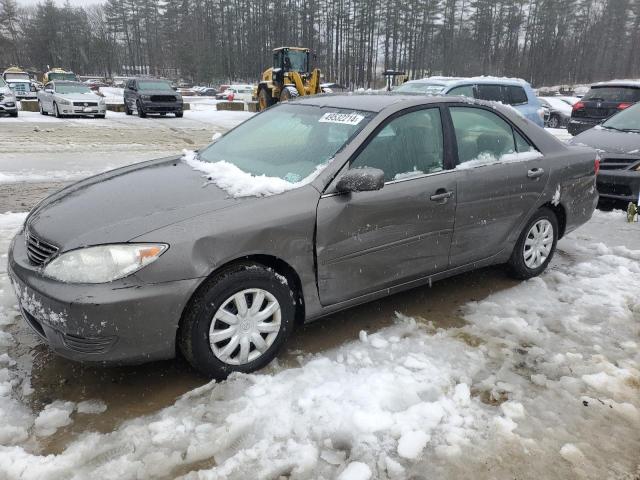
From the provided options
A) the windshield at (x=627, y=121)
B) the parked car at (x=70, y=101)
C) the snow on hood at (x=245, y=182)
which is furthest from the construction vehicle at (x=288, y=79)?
the snow on hood at (x=245, y=182)

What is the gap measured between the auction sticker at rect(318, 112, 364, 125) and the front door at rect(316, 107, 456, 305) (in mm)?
192

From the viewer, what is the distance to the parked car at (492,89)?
987 centimetres

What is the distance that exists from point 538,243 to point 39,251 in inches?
151

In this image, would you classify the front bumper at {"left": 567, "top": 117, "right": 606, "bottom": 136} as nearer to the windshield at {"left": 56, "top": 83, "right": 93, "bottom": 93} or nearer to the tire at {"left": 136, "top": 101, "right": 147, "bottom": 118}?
the tire at {"left": 136, "top": 101, "right": 147, "bottom": 118}

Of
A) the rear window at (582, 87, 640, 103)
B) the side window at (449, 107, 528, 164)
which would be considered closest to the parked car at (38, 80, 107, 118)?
the rear window at (582, 87, 640, 103)

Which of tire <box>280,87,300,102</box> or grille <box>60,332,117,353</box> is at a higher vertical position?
tire <box>280,87,300,102</box>

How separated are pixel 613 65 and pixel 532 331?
3467 inches

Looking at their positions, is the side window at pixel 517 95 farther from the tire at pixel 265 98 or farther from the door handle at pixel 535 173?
the tire at pixel 265 98

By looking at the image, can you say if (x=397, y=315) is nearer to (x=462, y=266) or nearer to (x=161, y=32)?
(x=462, y=266)

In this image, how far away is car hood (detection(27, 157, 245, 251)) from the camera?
2.65 metres

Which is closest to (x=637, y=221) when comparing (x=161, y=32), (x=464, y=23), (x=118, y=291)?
(x=118, y=291)

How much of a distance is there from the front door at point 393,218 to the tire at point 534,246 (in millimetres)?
968

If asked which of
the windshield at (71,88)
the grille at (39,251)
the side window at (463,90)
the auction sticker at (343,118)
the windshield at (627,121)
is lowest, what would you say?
the grille at (39,251)

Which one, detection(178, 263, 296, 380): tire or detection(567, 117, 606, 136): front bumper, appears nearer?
detection(178, 263, 296, 380): tire
